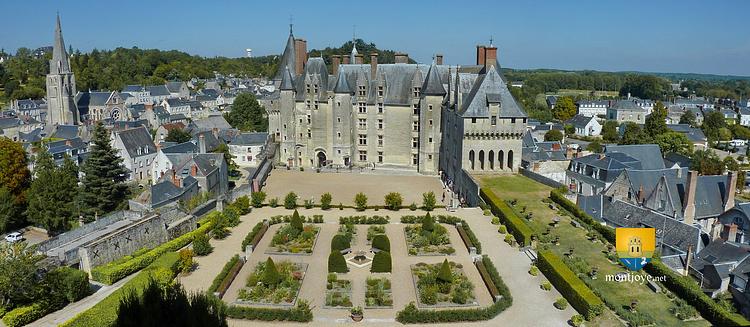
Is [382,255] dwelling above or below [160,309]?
below

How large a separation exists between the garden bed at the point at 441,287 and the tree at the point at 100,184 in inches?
965

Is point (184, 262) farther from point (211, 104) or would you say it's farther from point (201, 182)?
point (211, 104)

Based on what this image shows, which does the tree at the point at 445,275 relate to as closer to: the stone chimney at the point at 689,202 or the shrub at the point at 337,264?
the shrub at the point at 337,264

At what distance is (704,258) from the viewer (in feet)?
89.4

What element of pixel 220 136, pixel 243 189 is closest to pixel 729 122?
pixel 220 136

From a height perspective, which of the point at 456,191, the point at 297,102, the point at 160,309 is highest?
the point at 297,102

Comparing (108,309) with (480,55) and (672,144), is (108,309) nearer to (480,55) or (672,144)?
(480,55)

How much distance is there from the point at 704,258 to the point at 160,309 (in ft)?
84.0

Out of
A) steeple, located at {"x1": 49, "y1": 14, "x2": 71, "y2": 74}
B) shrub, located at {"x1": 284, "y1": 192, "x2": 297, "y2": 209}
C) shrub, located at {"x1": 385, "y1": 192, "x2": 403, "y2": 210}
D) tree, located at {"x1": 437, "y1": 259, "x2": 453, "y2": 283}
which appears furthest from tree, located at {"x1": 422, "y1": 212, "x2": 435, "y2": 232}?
steeple, located at {"x1": 49, "y1": 14, "x2": 71, "y2": 74}

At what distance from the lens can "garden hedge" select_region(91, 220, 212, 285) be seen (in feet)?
81.5

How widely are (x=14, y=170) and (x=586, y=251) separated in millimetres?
42610

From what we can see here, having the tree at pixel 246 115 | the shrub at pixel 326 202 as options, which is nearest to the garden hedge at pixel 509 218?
the shrub at pixel 326 202

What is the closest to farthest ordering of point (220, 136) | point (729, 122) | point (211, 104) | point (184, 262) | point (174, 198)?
point (184, 262) < point (174, 198) < point (220, 136) < point (729, 122) < point (211, 104)

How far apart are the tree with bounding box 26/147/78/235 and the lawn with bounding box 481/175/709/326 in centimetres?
3061
